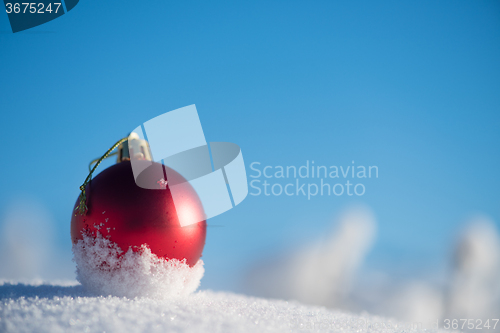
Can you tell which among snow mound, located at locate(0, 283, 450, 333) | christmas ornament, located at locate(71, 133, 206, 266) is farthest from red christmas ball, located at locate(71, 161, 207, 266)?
snow mound, located at locate(0, 283, 450, 333)

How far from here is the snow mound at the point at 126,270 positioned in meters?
0.79

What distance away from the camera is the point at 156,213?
31.3 inches

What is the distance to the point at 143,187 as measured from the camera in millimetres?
819

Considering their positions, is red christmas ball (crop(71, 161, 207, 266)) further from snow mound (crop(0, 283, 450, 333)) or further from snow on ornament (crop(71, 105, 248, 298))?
snow mound (crop(0, 283, 450, 333))

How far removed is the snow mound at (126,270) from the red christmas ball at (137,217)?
2cm

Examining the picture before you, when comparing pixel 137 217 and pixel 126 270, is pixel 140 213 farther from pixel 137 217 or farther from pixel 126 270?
pixel 126 270

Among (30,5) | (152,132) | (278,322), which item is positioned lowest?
(278,322)

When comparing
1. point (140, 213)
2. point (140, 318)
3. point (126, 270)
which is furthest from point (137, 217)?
point (140, 318)

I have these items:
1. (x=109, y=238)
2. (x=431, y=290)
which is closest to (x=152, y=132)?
(x=109, y=238)

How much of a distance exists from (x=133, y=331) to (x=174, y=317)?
0.30ft

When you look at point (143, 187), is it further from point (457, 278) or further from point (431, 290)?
point (457, 278)

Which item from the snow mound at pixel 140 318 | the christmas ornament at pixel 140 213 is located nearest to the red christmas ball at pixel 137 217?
the christmas ornament at pixel 140 213

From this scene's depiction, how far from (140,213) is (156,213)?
38 millimetres

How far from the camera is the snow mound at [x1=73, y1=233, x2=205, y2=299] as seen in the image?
2.58ft
